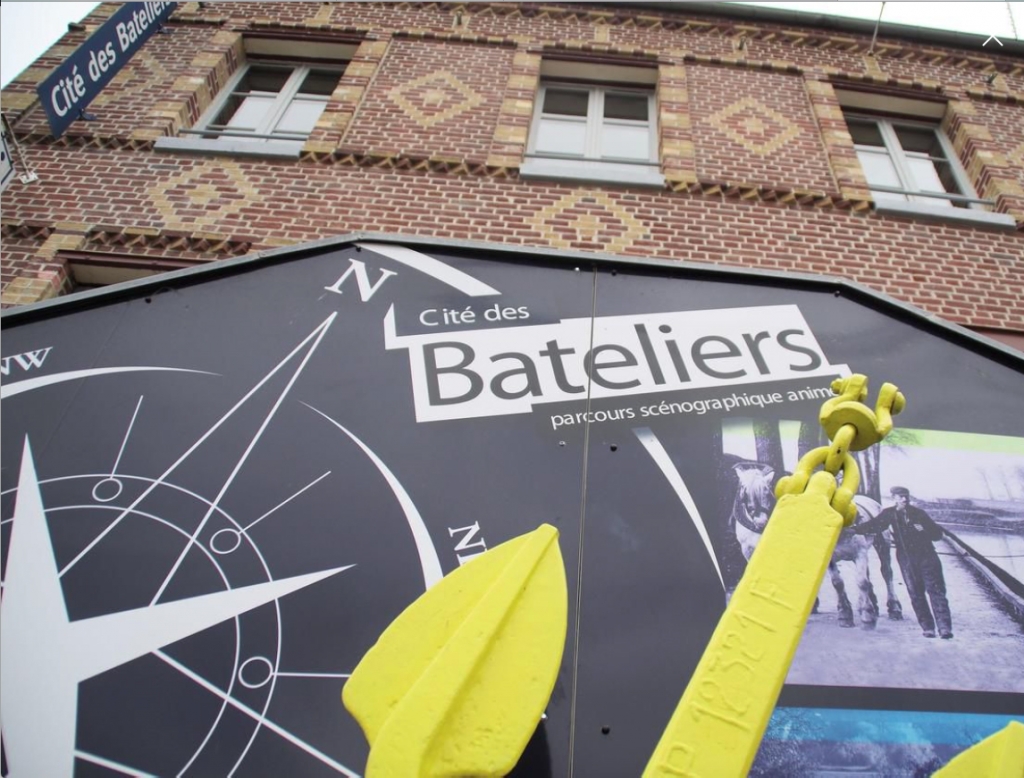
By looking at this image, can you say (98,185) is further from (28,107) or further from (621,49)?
(621,49)

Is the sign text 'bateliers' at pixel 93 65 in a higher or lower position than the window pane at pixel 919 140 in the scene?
lower

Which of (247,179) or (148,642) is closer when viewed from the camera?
(148,642)

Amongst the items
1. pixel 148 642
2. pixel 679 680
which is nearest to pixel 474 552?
pixel 679 680

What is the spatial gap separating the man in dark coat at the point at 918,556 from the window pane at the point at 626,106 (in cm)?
519

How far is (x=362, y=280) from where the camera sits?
458 centimetres

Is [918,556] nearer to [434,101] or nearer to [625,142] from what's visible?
[625,142]

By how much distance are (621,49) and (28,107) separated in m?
5.67

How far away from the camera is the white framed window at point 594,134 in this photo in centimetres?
617

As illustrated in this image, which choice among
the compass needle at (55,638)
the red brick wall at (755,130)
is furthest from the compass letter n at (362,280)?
the red brick wall at (755,130)

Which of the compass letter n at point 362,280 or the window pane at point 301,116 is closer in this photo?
the compass letter n at point 362,280

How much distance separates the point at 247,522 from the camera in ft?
10.8

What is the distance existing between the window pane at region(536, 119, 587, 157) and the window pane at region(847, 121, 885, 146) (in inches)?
112

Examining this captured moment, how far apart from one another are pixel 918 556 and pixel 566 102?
5.87 meters

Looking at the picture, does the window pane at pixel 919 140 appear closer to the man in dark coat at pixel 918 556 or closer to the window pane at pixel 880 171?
the window pane at pixel 880 171
